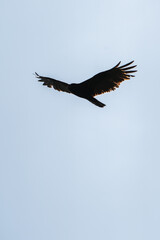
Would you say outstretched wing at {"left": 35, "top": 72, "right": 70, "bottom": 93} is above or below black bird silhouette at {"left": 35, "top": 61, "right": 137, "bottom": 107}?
above

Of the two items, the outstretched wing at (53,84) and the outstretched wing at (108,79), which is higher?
the outstretched wing at (53,84)

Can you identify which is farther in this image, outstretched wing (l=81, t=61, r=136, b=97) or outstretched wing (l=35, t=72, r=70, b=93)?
outstretched wing (l=35, t=72, r=70, b=93)

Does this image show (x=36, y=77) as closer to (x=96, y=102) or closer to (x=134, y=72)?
(x=96, y=102)

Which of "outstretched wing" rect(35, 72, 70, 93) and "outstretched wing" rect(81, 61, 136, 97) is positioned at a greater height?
"outstretched wing" rect(35, 72, 70, 93)

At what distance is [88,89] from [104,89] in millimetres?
532

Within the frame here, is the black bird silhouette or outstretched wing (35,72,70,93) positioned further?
outstretched wing (35,72,70,93)

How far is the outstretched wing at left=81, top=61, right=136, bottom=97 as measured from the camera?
50.2 feet

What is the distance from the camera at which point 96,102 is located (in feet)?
52.6

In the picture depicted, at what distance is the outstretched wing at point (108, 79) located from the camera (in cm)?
1531

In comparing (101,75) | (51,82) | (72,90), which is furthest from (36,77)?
(101,75)

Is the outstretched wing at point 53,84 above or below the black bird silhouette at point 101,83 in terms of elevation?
above

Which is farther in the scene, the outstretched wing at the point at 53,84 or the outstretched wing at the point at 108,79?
the outstretched wing at the point at 53,84

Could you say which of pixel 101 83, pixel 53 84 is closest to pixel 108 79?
pixel 101 83

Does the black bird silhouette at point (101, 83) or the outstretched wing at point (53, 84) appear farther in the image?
the outstretched wing at point (53, 84)
